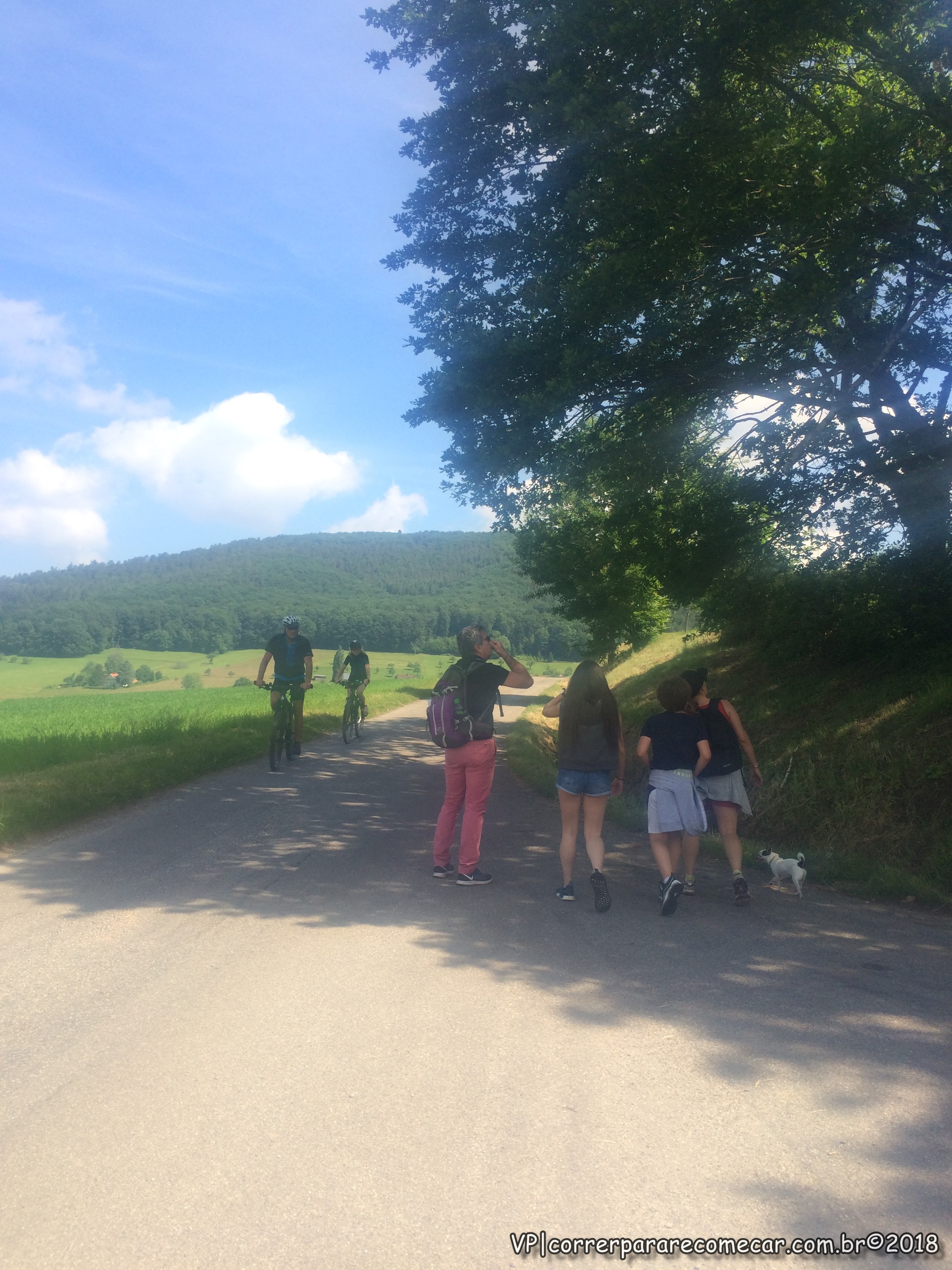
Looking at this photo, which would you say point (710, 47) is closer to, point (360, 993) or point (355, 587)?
point (360, 993)

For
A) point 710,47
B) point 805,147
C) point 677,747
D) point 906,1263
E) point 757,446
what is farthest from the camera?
point 757,446

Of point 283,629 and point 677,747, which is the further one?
point 283,629

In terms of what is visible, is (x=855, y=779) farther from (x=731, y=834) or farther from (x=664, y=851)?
(x=664, y=851)

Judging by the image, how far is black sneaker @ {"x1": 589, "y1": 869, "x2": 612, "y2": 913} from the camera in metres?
6.71

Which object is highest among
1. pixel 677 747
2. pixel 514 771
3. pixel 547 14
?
pixel 547 14

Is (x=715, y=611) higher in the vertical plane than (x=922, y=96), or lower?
lower

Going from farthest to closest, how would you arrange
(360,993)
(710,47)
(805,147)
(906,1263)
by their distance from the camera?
1. (805,147)
2. (710,47)
3. (360,993)
4. (906,1263)

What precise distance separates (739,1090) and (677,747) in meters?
3.48

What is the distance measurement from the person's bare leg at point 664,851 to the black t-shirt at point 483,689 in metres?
1.52

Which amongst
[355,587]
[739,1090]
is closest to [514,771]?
[739,1090]

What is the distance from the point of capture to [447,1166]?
3141 mm

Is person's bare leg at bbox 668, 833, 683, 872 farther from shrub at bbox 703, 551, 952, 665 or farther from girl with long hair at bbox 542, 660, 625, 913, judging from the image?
shrub at bbox 703, 551, 952, 665

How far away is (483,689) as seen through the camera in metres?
7.24

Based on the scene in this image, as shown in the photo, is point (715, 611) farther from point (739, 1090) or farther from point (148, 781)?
point (739, 1090)
